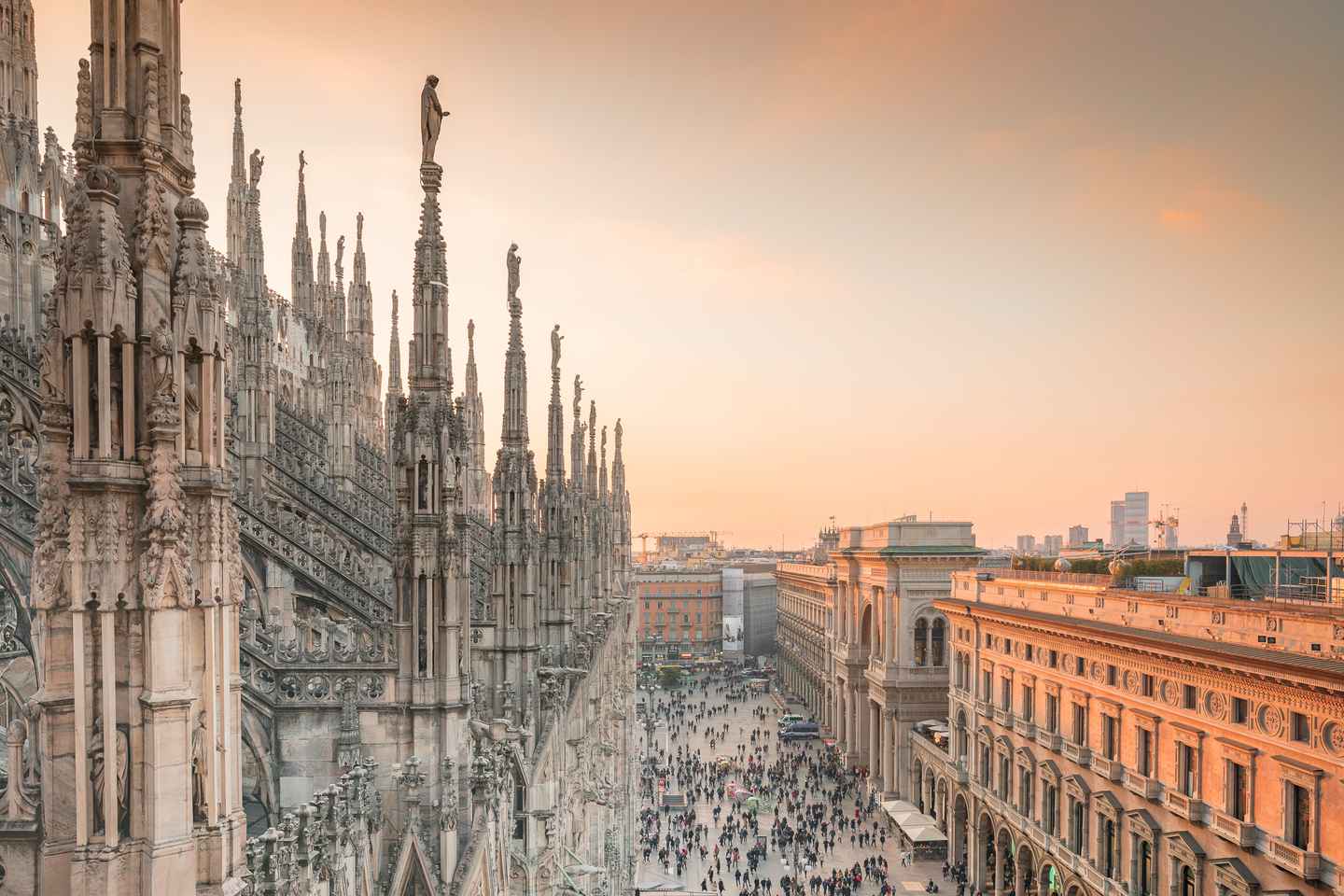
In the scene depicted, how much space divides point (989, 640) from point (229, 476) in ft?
128

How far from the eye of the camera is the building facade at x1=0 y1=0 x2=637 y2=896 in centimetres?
493

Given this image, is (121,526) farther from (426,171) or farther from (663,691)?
(663,691)

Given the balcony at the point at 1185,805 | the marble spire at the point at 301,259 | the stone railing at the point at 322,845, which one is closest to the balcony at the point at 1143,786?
the balcony at the point at 1185,805

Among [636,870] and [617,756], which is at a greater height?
[617,756]

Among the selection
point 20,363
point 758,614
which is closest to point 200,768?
point 20,363

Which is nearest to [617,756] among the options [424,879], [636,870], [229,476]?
[636,870]

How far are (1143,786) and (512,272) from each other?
2335 cm

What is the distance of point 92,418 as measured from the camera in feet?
16.2

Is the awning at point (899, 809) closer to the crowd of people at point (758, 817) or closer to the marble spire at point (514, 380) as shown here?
the crowd of people at point (758, 817)

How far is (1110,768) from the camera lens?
2858cm

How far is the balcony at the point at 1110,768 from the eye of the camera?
92.6 feet

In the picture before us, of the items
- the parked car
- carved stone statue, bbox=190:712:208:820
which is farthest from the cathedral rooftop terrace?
the parked car

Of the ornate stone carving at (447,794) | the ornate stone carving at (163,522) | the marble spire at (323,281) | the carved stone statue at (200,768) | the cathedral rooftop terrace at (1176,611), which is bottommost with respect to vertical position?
the cathedral rooftop terrace at (1176,611)

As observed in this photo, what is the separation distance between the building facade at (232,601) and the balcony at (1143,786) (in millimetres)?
15697
